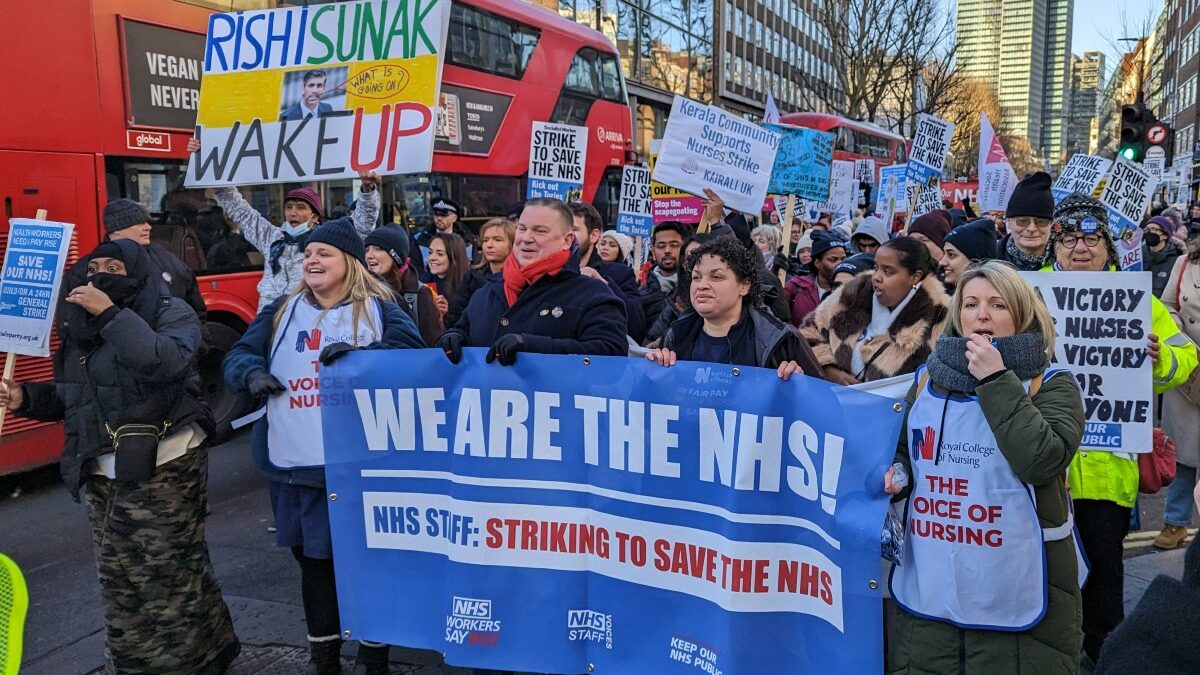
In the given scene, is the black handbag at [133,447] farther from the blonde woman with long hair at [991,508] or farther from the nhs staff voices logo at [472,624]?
the blonde woman with long hair at [991,508]

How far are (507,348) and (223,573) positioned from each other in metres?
2.82

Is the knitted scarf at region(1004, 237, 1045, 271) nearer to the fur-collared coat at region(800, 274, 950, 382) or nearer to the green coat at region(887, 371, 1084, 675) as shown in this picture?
the fur-collared coat at region(800, 274, 950, 382)

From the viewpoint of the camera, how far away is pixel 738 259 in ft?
11.4

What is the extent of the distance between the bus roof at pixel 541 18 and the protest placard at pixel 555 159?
122 inches

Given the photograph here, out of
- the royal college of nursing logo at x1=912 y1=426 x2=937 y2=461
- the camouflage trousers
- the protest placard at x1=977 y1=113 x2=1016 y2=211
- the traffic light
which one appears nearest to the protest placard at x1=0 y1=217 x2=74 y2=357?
the camouflage trousers

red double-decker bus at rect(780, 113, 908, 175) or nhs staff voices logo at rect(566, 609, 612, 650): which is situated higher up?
red double-decker bus at rect(780, 113, 908, 175)

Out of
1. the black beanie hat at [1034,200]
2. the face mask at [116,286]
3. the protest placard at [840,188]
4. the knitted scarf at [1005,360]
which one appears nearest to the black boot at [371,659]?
the face mask at [116,286]

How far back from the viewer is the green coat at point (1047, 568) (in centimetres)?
255

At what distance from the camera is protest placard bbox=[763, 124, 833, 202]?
10.2 m

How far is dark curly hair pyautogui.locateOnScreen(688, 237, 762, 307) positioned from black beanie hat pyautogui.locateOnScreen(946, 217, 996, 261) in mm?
1420

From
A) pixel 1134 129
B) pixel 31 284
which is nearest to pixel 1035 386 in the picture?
pixel 31 284

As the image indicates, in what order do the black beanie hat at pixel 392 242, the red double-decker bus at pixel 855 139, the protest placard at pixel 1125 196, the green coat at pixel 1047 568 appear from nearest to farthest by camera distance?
the green coat at pixel 1047 568 → the black beanie hat at pixel 392 242 → the protest placard at pixel 1125 196 → the red double-decker bus at pixel 855 139

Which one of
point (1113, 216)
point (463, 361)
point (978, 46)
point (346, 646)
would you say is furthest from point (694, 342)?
point (978, 46)

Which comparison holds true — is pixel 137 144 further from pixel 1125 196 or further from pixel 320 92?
pixel 1125 196
